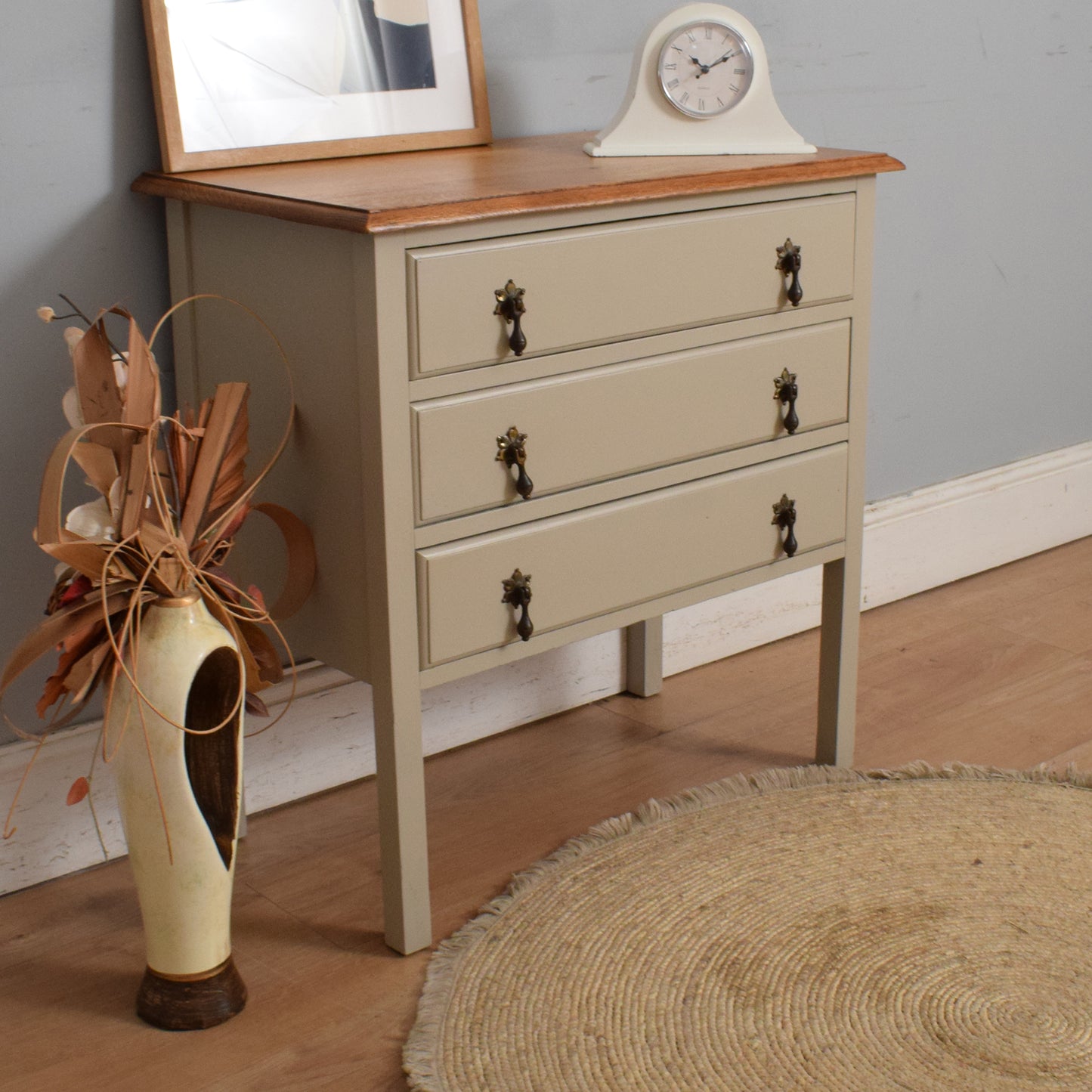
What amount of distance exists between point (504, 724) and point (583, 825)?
323mm

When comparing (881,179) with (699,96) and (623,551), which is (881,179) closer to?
(699,96)

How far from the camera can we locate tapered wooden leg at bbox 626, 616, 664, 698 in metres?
2.31

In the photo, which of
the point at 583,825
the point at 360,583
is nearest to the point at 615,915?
the point at 583,825

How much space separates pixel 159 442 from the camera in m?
1.76

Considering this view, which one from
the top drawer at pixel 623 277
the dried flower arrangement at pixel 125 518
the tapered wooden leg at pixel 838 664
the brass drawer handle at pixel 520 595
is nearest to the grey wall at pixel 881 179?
the dried flower arrangement at pixel 125 518

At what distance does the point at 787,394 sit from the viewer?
1840 millimetres

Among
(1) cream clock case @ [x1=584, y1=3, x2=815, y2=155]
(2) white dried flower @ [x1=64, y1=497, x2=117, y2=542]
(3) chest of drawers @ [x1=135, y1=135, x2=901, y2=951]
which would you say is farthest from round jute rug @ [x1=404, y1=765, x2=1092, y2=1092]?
(1) cream clock case @ [x1=584, y1=3, x2=815, y2=155]

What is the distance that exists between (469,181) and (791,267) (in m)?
0.44

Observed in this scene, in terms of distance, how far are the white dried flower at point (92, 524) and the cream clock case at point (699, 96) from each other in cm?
77

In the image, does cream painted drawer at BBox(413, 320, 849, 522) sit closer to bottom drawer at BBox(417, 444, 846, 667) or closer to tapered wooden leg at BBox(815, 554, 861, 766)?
bottom drawer at BBox(417, 444, 846, 667)

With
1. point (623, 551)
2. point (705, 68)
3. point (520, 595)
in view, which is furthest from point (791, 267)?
point (520, 595)

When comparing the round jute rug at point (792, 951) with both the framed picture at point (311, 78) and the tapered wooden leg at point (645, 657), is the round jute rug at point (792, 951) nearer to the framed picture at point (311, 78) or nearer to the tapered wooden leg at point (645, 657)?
the tapered wooden leg at point (645, 657)

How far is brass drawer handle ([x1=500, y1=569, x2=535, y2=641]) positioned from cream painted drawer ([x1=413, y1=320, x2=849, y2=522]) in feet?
0.30

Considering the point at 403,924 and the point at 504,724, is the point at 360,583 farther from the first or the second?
the point at 504,724
